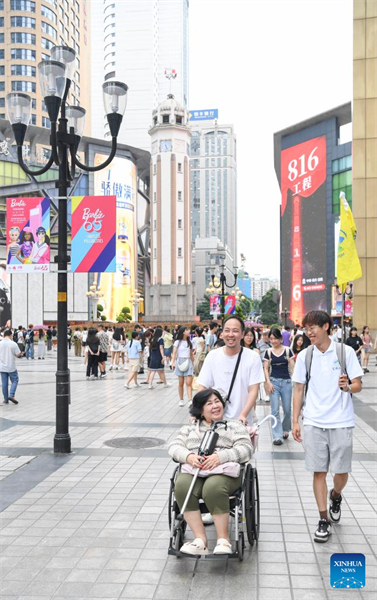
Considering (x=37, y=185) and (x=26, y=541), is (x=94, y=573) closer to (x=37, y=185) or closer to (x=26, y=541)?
(x=26, y=541)

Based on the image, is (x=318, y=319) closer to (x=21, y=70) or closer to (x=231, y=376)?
(x=231, y=376)

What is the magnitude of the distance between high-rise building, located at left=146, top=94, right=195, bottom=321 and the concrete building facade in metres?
50.3

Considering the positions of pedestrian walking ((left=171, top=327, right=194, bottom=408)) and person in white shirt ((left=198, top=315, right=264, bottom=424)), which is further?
pedestrian walking ((left=171, top=327, right=194, bottom=408))

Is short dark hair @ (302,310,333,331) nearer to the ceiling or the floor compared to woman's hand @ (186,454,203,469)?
nearer to the ceiling

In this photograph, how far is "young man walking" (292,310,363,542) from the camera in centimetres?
512

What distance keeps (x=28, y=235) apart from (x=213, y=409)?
5340 mm

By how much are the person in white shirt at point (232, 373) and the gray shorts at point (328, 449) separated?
1.86 feet

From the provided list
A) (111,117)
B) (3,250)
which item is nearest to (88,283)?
(3,250)

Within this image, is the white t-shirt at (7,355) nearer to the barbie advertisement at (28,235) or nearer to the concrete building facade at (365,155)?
the barbie advertisement at (28,235)

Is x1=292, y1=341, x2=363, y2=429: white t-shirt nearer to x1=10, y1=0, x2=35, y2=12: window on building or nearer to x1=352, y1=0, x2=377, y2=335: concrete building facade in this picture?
x1=352, y1=0, x2=377, y2=335: concrete building facade

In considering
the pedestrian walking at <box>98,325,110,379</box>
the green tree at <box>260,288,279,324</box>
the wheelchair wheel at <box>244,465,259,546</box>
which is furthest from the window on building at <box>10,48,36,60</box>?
the wheelchair wheel at <box>244,465,259,546</box>

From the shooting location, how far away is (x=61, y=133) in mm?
9055

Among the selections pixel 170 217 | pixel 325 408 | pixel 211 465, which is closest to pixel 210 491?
pixel 211 465

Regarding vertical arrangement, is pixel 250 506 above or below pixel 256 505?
above
